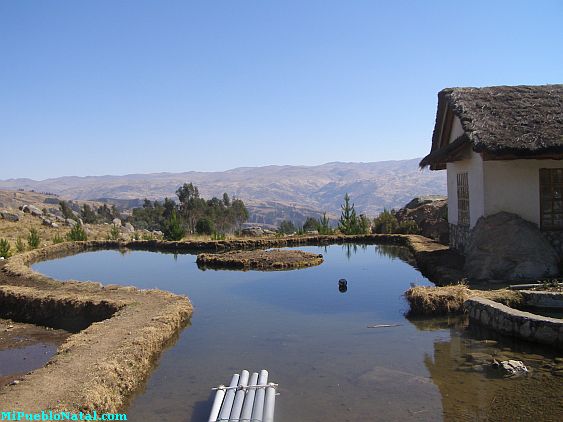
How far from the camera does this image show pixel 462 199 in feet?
50.2

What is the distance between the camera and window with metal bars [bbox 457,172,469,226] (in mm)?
14758

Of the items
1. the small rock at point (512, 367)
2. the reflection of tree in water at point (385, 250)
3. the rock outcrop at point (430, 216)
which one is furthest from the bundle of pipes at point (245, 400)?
the rock outcrop at point (430, 216)

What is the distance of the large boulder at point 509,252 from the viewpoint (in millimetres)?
11250

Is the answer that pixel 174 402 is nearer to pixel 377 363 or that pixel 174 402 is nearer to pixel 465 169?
pixel 377 363

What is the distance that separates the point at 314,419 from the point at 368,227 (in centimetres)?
2006

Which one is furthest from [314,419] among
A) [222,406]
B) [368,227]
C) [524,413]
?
[368,227]

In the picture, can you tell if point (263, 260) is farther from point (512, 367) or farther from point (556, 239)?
point (512, 367)

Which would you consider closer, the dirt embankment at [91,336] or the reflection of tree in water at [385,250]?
the dirt embankment at [91,336]

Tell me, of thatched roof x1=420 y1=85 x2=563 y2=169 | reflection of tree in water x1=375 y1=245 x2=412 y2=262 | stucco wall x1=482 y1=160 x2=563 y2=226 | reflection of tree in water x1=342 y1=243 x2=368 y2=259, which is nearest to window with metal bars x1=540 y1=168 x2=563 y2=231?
stucco wall x1=482 y1=160 x2=563 y2=226

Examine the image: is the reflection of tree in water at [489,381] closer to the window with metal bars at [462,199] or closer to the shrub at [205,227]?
the window with metal bars at [462,199]

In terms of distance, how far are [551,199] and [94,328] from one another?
397 inches

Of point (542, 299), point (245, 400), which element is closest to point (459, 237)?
point (542, 299)

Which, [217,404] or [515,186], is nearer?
[217,404]

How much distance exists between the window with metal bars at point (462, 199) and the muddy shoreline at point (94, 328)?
1129 mm
